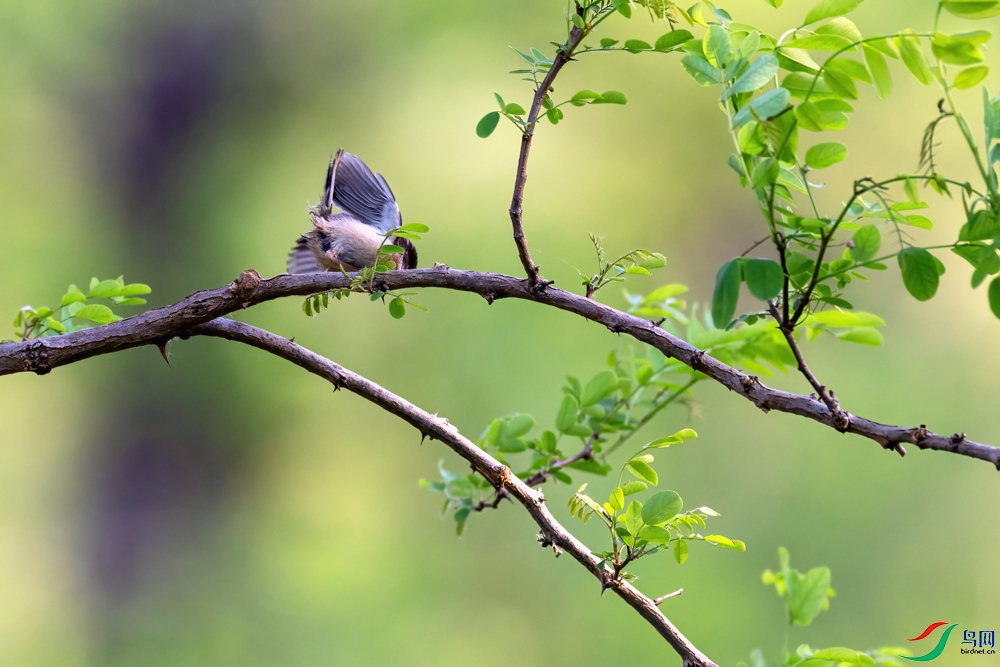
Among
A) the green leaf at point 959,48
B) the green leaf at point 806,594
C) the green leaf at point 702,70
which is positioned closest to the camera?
the green leaf at point 959,48

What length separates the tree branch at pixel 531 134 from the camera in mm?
479

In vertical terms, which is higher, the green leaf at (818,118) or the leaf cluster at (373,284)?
the green leaf at (818,118)

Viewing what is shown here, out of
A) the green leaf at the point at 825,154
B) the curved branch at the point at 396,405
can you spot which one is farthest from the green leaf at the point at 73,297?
the green leaf at the point at 825,154

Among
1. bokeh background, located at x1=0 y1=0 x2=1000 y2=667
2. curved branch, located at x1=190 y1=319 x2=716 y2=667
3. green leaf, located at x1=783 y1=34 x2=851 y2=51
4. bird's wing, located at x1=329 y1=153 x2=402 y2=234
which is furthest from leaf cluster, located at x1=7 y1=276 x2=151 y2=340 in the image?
bokeh background, located at x1=0 y1=0 x2=1000 y2=667

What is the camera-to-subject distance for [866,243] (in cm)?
43

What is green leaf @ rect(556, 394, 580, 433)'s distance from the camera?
0.78 metres

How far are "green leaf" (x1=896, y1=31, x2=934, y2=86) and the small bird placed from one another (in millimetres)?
480

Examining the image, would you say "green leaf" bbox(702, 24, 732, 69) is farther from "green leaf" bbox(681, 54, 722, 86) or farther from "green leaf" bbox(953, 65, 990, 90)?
"green leaf" bbox(953, 65, 990, 90)

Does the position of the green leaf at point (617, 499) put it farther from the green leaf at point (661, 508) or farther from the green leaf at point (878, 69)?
the green leaf at point (878, 69)

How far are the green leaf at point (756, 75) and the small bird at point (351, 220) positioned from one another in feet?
1.36

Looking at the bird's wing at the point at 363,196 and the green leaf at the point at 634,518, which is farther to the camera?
the bird's wing at the point at 363,196

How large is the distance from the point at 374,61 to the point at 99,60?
0.71 m

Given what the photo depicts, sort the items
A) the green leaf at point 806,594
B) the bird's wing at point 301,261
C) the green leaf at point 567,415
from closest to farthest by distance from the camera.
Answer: the green leaf at point 806,594 → the green leaf at point 567,415 → the bird's wing at point 301,261

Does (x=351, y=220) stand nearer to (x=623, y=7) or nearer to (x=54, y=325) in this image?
(x=54, y=325)
